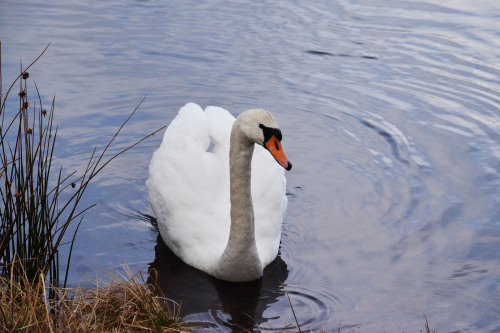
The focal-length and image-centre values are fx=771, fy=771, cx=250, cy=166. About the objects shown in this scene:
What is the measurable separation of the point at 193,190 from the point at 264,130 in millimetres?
1243

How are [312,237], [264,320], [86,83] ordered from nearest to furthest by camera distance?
[264,320] → [312,237] → [86,83]

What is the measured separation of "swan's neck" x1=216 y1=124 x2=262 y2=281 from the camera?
582cm

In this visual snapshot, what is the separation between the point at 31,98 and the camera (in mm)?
9508

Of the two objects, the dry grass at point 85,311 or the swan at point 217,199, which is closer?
the dry grass at point 85,311

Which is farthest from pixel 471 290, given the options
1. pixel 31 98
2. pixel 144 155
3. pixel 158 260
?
pixel 31 98

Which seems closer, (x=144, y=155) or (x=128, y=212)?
(x=128, y=212)

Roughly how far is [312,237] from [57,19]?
23.9 ft

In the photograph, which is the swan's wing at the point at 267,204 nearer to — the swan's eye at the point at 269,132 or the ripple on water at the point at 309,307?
the ripple on water at the point at 309,307

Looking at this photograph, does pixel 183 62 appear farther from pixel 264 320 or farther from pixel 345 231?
pixel 264 320

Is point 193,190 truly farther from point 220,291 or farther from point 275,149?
point 275,149

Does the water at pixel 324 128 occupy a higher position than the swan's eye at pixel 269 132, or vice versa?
the swan's eye at pixel 269 132

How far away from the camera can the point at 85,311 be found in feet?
15.4

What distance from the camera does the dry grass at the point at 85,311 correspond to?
4.23 m

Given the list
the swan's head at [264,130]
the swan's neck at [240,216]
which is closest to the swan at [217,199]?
the swan's neck at [240,216]
